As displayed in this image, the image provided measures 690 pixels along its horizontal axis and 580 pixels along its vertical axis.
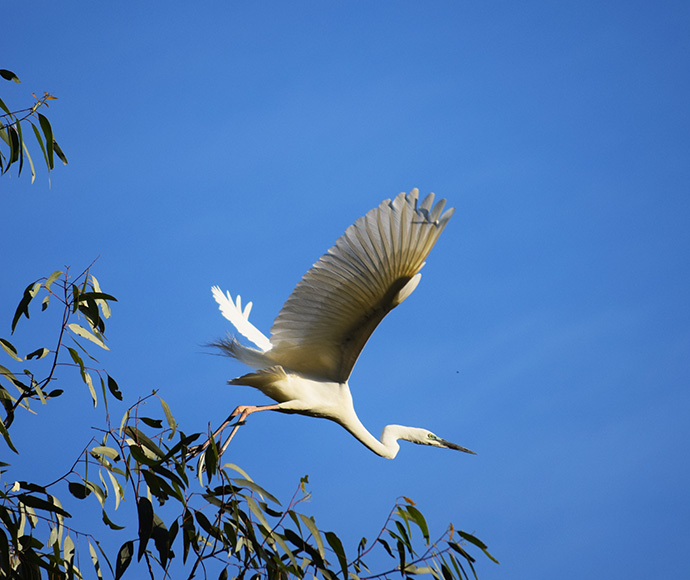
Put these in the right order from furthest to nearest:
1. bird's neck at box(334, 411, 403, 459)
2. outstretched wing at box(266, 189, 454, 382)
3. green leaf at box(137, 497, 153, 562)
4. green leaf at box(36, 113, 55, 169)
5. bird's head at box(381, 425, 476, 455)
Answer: bird's head at box(381, 425, 476, 455) → bird's neck at box(334, 411, 403, 459) → outstretched wing at box(266, 189, 454, 382) → green leaf at box(36, 113, 55, 169) → green leaf at box(137, 497, 153, 562)

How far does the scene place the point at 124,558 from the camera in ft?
7.54

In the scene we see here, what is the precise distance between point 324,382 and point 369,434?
1.58ft

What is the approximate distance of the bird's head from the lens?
463 centimetres

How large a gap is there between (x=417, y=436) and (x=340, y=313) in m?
1.32

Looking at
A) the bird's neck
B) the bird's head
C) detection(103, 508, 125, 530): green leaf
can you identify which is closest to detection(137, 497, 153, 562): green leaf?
detection(103, 508, 125, 530): green leaf

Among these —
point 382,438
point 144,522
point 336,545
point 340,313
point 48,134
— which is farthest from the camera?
point 382,438

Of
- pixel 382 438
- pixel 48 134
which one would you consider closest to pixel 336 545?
pixel 48 134

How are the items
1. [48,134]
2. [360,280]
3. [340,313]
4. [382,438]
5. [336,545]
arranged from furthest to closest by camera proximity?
[382,438], [340,313], [360,280], [48,134], [336,545]

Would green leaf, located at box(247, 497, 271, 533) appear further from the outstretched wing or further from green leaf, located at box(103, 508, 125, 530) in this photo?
the outstretched wing

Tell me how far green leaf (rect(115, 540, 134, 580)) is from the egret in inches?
35.1

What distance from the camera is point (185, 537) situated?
237 centimetres

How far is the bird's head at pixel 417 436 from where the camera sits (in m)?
4.63

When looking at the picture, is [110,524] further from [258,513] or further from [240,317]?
[240,317]

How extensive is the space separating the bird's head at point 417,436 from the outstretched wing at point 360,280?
86cm
